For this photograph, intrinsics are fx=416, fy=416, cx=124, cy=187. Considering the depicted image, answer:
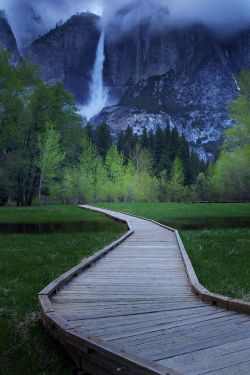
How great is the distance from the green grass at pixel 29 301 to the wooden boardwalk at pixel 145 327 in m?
0.28

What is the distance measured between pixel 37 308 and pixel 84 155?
208 ft

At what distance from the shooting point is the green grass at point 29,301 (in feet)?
17.8

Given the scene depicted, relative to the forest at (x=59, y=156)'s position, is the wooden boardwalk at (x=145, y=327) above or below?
below

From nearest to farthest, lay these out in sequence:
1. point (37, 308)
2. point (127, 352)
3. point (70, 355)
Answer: point (127, 352)
point (70, 355)
point (37, 308)

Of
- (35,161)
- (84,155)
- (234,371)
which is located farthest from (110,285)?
(84,155)

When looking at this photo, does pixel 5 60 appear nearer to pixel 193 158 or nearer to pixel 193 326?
pixel 193 326

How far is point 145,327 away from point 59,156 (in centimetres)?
5187

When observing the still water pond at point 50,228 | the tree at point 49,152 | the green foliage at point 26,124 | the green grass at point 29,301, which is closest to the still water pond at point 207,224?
the still water pond at point 50,228

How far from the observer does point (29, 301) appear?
26.8 ft

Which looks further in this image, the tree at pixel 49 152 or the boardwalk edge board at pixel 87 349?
the tree at pixel 49 152

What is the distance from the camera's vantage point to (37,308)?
7672 millimetres

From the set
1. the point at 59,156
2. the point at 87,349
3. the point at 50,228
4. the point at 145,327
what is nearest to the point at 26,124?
the point at 59,156

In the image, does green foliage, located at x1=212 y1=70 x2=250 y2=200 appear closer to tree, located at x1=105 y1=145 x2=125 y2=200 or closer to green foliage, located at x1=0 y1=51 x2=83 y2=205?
tree, located at x1=105 y1=145 x2=125 y2=200

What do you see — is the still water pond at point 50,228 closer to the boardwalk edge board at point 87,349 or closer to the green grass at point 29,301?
the green grass at point 29,301
